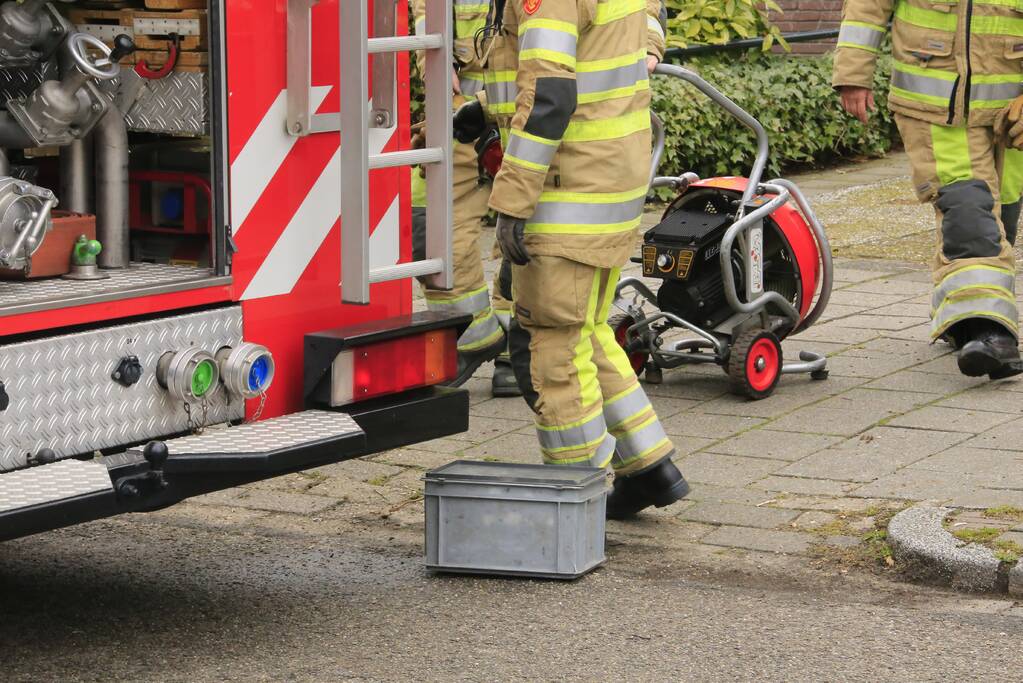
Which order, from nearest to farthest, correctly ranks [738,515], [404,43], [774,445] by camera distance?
[404,43], [738,515], [774,445]

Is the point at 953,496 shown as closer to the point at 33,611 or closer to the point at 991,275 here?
the point at 991,275

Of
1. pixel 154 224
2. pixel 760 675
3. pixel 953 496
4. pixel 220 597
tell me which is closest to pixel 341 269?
pixel 154 224

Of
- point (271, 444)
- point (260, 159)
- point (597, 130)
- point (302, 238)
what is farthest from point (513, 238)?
point (271, 444)

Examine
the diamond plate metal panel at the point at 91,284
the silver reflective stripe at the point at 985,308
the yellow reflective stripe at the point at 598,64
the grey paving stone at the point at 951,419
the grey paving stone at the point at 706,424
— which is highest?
the yellow reflective stripe at the point at 598,64

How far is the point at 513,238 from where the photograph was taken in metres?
4.82

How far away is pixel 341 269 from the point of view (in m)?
4.49

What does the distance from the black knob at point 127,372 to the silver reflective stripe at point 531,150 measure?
1215 millimetres

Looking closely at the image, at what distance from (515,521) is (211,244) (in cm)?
116

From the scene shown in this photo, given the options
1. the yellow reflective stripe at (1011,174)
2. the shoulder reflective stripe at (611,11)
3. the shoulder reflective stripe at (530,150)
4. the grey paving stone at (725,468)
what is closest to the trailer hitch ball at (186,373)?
the shoulder reflective stripe at (530,150)

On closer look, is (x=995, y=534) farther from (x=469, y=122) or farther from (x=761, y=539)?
(x=469, y=122)

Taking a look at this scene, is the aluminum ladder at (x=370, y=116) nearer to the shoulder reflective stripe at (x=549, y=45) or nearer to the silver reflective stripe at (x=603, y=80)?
the shoulder reflective stripe at (x=549, y=45)

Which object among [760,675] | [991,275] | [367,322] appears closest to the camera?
[760,675]

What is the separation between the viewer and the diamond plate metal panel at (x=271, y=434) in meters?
4.12

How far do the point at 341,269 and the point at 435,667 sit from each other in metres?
1.07
